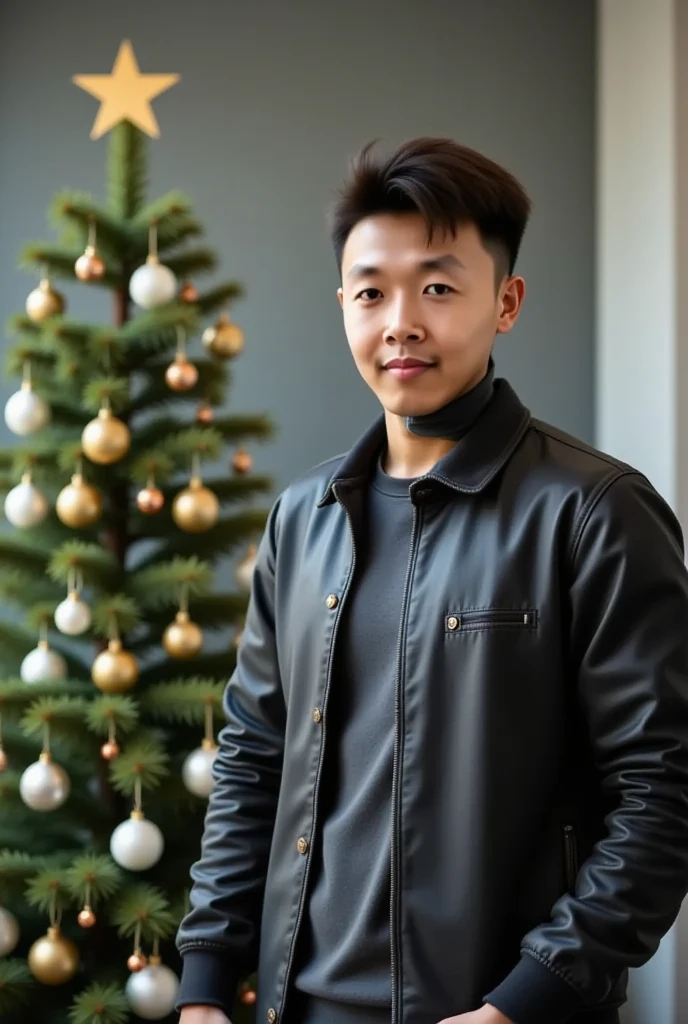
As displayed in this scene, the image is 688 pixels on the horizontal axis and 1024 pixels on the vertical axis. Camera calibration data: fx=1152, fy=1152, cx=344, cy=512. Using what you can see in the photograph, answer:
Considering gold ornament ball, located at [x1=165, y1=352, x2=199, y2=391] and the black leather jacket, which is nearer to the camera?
the black leather jacket

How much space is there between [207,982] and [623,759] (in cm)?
56

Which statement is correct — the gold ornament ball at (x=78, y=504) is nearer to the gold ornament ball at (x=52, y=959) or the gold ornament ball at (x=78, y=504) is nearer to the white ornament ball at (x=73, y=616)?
the white ornament ball at (x=73, y=616)

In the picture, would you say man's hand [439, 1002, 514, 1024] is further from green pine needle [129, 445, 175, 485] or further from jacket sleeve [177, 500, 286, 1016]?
green pine needle [129, 445, 175, 485]

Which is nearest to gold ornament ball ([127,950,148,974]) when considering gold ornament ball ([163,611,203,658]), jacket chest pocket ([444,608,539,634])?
gold ornament ball ([163,611,203,658])

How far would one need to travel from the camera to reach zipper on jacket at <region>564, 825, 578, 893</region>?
3.53 feet

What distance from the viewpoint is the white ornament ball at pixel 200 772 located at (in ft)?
5.99

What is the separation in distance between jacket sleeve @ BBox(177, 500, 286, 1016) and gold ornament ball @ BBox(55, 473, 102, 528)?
56 cm

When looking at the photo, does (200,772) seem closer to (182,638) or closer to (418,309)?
(182,638)

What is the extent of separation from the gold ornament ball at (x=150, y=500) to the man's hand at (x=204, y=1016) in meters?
0.85

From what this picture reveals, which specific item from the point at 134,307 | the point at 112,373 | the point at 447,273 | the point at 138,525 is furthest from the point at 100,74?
the point at 447,273

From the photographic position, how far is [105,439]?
188 cm

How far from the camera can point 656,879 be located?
1.03 meters

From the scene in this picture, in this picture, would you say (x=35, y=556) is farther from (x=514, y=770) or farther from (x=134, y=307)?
(x=514, y=770)

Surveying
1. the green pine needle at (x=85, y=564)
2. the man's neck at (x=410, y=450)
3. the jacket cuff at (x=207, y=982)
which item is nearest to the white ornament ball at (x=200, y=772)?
the green pine needle at (x=85, y=564)
